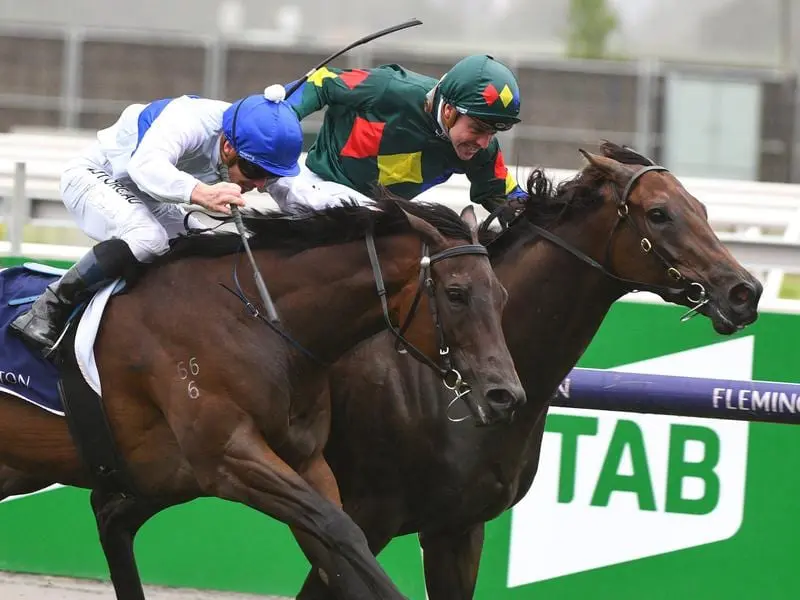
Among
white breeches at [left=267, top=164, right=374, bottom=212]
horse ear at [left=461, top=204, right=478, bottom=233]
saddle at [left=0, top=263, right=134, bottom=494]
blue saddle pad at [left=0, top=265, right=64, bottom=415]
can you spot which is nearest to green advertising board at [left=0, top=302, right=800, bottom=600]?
white breeches at [left=267, top=164, right=374, bottom=212]

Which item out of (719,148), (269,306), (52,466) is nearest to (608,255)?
(269,306)

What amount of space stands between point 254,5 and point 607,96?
706 centimetres

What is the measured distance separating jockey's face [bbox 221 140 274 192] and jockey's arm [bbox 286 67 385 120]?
598 mm

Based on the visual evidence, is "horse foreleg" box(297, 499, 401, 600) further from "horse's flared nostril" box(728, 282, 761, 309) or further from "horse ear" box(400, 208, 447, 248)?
"horse's flared nostril" box(728, 282, 761, 309)

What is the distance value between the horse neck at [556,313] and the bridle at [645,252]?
21mm

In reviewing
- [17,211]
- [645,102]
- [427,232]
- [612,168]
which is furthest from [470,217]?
[645,102]

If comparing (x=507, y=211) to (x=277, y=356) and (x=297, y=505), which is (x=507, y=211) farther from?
(x=297, y=505)

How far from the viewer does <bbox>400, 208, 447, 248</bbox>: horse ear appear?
3.81 metres

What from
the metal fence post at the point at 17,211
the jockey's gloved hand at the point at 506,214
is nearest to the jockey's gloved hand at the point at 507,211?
the jockey's gloved hand at the point at 506,214

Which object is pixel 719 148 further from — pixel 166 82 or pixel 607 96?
pixel 166 82

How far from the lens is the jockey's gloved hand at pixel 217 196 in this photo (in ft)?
12.7

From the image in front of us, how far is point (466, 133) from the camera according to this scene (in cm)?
446

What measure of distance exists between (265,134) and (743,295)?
140cm

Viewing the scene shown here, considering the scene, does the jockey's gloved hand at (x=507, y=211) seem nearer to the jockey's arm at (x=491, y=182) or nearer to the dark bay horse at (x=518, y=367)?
the dark bay horse at (x=518, y=367)
